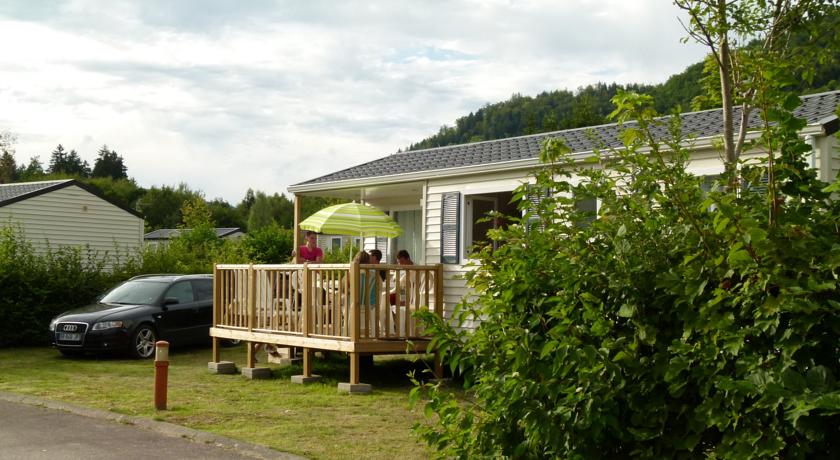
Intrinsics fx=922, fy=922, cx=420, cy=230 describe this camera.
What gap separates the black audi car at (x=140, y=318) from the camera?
659 inches

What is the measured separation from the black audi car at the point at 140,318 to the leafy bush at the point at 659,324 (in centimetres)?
1280

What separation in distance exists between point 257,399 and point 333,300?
1.87 metres

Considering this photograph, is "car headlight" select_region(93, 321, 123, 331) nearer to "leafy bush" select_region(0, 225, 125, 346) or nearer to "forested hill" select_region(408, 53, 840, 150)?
"leafy bush" select_region(0, 225, 125, 346)

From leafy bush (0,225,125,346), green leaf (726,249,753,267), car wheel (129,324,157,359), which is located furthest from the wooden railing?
green leaf (726,249,753,267)

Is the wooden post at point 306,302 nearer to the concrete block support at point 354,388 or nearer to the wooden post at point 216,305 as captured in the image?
the concrete block support at point 354,388

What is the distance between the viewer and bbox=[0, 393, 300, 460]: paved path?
8.16 metres

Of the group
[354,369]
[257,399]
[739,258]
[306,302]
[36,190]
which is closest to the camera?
[739,258]

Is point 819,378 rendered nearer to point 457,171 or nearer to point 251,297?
point 457,171

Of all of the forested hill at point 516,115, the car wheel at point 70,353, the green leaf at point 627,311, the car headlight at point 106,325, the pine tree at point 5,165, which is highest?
the forested hill at point 516,115

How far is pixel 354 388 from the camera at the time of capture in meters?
12.3

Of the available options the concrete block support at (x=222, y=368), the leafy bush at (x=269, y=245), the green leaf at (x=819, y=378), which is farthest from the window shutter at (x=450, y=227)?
the leafy bush at (x=269, y=245)

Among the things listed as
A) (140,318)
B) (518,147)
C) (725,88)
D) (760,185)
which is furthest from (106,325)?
(760,185)

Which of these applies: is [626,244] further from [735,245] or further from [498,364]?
[498,364]

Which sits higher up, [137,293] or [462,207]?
[462,207]
